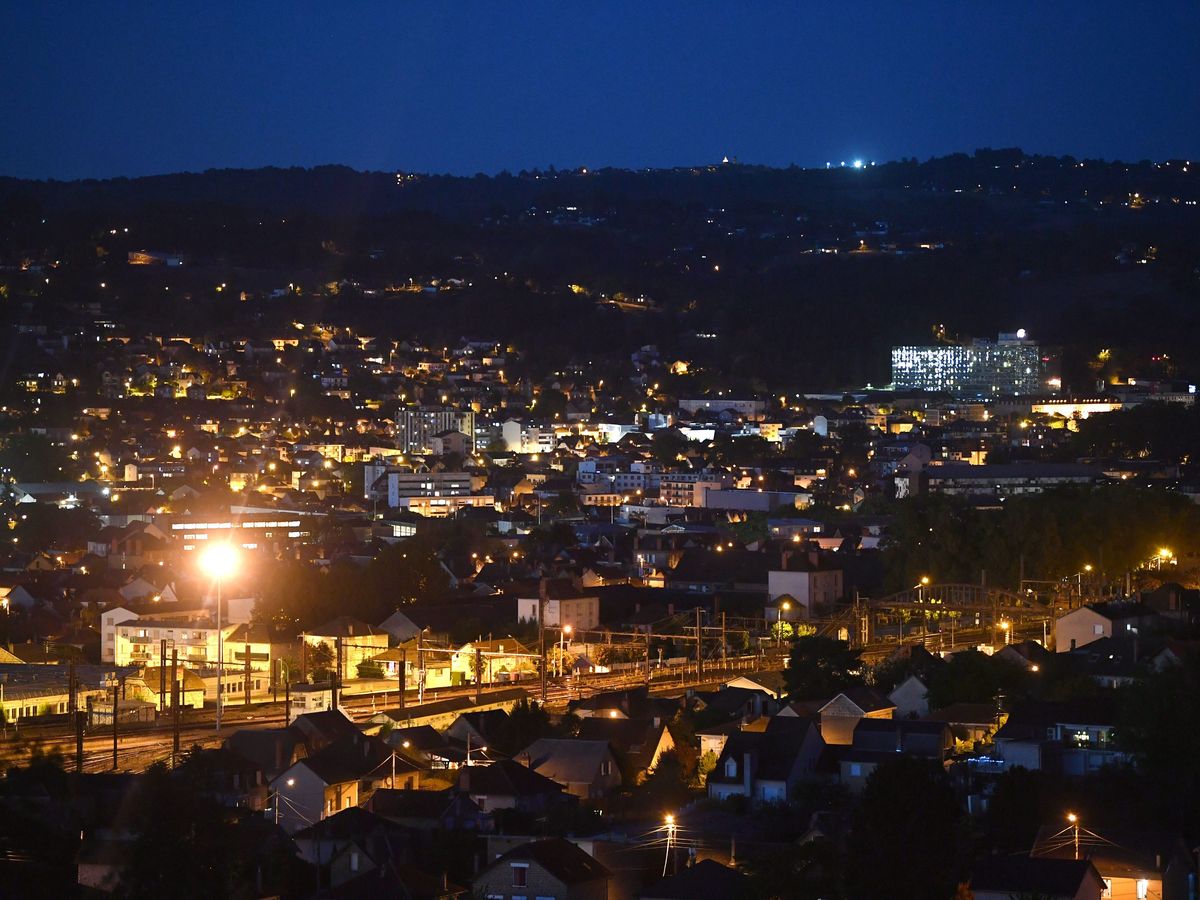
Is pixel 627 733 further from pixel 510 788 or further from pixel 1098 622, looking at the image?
A: pixel 1098 622

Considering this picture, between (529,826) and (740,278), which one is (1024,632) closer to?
(529,826)

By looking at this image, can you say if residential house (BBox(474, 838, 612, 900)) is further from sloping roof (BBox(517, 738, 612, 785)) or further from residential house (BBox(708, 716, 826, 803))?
sloping roof (BBox(517, 738, 612, 785))

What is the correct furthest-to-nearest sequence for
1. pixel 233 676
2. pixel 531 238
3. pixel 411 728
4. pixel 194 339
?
1. pixel 531 238
2. pixel 194 339
3. pixel 233 676
4. pixel 411 728

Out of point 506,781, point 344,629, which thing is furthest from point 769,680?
point 344,629

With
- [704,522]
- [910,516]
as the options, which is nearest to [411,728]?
[910,516]

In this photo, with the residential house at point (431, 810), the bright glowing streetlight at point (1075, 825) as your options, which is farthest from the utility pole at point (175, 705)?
the bright glowing streetlight at point (1075, 825)
